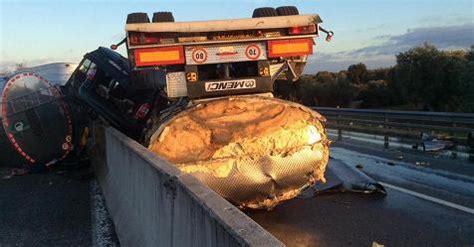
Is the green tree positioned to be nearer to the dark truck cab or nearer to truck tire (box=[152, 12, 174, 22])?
the dark truck cab

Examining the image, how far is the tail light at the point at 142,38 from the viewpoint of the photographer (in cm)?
712

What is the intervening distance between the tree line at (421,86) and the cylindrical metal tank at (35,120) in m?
17.8

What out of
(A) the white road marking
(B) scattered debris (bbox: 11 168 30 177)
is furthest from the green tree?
(A) the white road marking

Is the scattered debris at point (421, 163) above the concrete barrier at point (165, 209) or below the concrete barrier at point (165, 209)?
below

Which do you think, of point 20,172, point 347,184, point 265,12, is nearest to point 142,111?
point 347,184

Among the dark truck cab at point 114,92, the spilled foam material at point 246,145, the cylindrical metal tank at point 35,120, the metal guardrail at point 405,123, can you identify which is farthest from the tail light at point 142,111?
the metal guardrail at point 405,123

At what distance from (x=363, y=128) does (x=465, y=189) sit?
993 cm

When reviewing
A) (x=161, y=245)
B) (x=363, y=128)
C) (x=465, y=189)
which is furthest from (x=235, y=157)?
(x=363, y=128)

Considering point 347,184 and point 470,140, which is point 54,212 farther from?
point 470,140

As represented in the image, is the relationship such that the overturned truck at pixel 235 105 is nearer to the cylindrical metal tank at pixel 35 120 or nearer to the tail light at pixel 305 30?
the tail light at pixel 305 30

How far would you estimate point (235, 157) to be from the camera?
7094 mm

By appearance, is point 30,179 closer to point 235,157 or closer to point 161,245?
point 235,157

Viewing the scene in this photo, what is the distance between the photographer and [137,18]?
724 cm

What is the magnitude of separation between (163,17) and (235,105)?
4.65 feet
